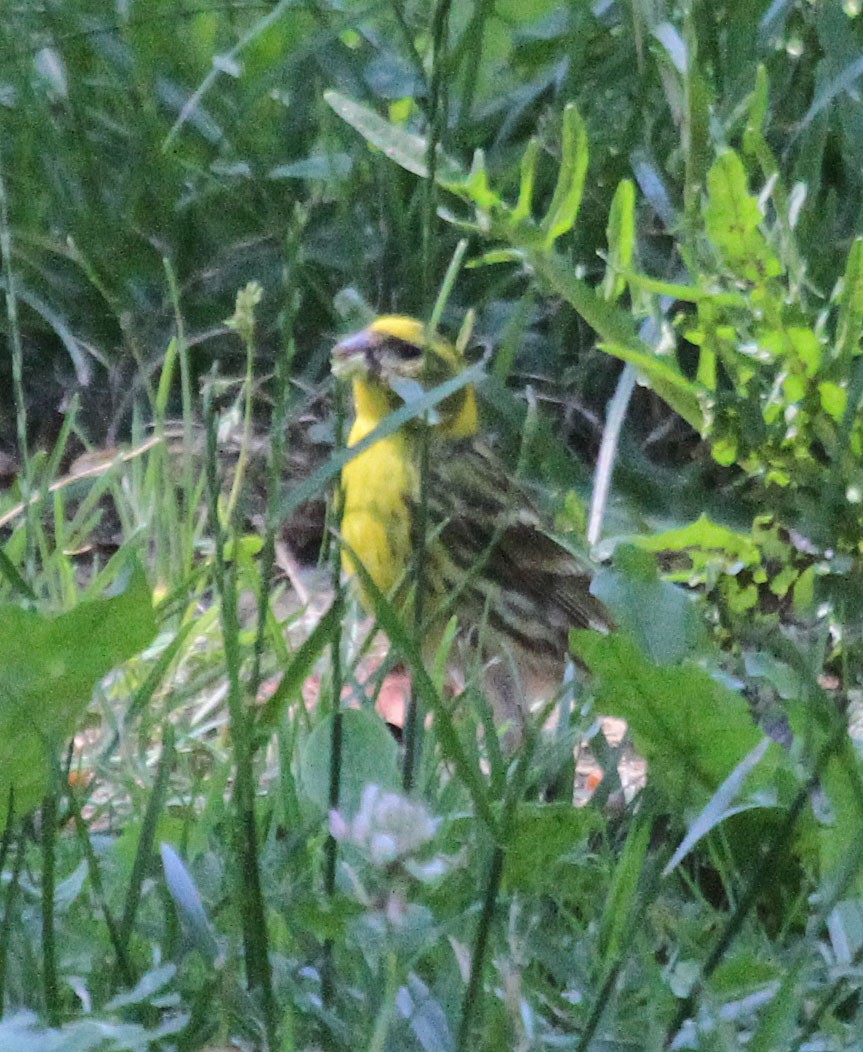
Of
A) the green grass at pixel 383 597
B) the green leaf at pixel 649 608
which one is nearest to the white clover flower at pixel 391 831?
the green grass at pixel 383 597

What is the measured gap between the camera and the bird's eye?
8.43 ft

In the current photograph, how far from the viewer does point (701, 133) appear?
6.14ft

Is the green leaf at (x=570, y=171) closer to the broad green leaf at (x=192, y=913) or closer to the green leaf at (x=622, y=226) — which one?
the green leaf at (x=622, y=226)

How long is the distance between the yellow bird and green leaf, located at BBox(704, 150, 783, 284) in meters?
0.72

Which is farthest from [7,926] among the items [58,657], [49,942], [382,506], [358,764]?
[382,506]

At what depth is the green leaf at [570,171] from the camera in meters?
1.80

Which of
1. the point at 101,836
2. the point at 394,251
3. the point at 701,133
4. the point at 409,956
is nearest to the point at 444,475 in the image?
the point at 394,251

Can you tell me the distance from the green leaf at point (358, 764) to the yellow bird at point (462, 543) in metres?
0.98

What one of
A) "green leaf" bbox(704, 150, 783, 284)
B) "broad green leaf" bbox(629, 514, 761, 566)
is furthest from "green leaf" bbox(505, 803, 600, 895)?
"green leaf" bbox(704, 150, 783, 284)

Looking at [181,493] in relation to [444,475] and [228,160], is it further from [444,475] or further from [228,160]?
[228,160]

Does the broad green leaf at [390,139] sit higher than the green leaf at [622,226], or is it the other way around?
the broad green leaf at [390,139]

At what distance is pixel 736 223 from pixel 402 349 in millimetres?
1048

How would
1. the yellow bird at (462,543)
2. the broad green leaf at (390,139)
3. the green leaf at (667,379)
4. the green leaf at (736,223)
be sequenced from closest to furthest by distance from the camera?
1. the green leaf at (736,223)
2. the green leaf at (667,379)
3. the broad green leaf at (390,139)
4. the yellow bird at (462,543)

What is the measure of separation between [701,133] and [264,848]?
1.11 metres
